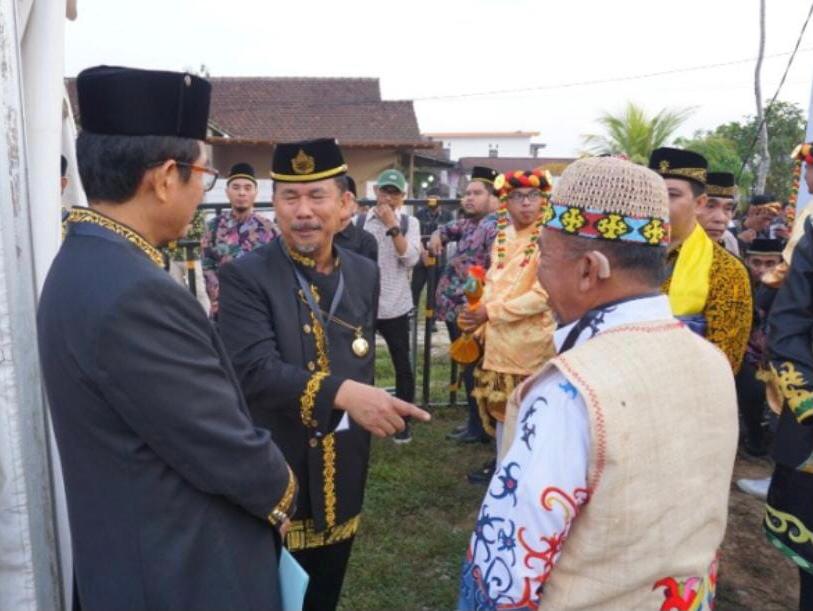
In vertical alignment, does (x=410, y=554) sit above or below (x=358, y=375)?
below

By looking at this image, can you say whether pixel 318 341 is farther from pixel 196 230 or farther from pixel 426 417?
pixel 196 230

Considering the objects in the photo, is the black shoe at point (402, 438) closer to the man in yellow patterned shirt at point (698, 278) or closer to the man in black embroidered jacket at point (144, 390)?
the man in yellow patterned shirt at point (698, 278)

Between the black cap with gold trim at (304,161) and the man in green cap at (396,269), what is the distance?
331 cm

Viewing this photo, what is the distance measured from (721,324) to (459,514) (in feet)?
7.16

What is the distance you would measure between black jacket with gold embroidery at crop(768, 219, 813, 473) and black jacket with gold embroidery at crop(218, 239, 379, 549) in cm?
161

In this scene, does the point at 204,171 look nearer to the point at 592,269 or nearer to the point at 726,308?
the point at 592,269

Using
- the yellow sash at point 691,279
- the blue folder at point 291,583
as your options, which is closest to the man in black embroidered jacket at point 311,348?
the blue folder at point 291,583

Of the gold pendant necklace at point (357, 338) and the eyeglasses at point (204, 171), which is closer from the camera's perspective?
the eyeglasses at point (204, 171)

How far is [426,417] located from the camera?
7.04 ft

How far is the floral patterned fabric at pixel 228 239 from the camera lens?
6.27 metres

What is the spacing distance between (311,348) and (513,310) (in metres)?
1.60

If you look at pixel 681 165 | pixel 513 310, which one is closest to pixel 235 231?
pixel 513 310

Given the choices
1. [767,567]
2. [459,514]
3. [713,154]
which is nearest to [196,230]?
[459,514]

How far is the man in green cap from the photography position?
605 centimetres
